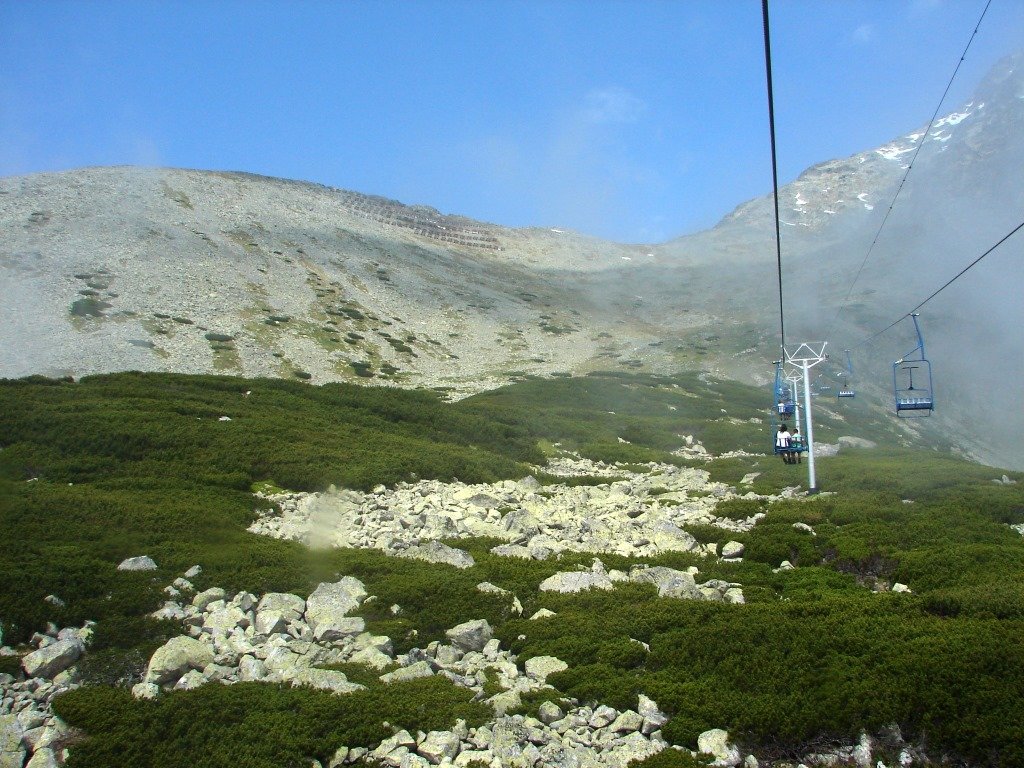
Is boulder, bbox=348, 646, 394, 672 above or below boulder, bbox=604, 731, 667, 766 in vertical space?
above

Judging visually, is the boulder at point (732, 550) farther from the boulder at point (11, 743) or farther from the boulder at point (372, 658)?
the boulder at point (11, 743)

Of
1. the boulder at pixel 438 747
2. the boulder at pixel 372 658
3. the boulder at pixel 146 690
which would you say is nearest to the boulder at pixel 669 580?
the boulder at pixel 372 658

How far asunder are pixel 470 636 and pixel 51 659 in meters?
6.16

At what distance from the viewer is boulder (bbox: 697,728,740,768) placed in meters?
9.22

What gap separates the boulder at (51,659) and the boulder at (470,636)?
18.5ft

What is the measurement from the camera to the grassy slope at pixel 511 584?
9.67 m

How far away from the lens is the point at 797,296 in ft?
392

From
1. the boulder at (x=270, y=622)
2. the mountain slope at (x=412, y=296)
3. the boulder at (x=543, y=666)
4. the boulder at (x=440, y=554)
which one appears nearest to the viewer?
the boulder at (x=543, y=666)

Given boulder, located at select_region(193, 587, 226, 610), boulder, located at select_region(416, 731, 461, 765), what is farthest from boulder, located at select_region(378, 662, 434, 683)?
boulder, located at select_region(193, 587, 226, 610)

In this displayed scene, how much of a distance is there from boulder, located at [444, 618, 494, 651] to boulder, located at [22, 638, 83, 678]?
5651 mm

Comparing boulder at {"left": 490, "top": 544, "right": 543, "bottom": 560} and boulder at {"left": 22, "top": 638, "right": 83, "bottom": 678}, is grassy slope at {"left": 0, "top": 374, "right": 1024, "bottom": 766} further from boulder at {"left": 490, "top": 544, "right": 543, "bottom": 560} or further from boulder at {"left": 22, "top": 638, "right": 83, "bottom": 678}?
boulder at {"left": 490, "top": 544, "right": 543, "bottom": 560}

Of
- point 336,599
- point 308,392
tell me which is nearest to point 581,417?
point 308,392

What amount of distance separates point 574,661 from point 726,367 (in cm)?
7184

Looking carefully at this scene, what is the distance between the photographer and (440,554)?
58.2ft
